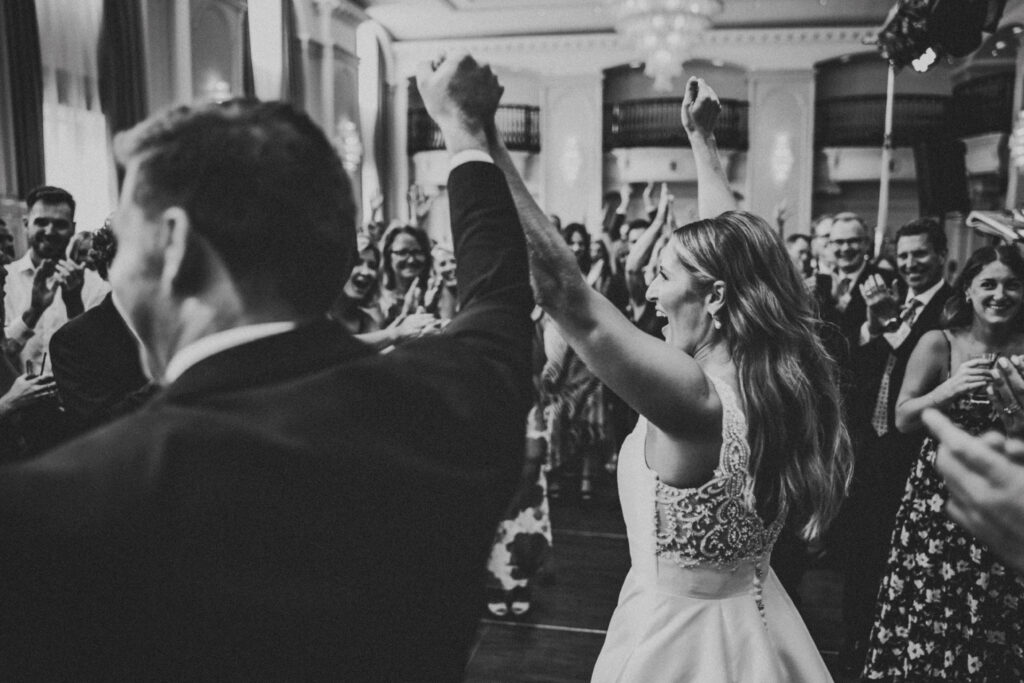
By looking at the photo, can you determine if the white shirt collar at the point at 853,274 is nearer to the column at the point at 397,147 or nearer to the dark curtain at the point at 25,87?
the dark curtain at the point at 25,87

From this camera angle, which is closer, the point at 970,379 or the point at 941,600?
the point at 970,379

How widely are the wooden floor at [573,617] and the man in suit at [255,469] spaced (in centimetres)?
235

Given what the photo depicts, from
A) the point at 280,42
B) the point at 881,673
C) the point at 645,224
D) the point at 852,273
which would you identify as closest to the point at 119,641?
the point at 881,673

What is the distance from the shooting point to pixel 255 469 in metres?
0.58

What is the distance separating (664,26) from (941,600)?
7671 mm

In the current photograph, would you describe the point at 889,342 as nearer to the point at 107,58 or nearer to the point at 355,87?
the point at 107,58

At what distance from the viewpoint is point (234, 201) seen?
65cm

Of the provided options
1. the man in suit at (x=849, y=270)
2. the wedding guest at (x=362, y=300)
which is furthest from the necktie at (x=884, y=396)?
the wedding guest at (x=362, y=300)

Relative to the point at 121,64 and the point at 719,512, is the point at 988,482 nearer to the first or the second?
the point at 719,512

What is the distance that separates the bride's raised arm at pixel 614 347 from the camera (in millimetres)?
1162

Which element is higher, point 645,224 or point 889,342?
point 645,224

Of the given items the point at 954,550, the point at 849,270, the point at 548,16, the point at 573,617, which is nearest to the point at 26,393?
the point at 573,617

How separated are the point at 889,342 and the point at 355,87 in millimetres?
9727

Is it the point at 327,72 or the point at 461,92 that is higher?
the point at 327,72
